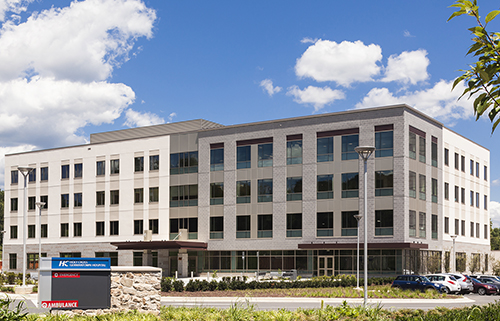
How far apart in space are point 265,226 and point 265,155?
7.37 metres

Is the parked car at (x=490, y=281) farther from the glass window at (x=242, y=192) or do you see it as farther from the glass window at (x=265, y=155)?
the glass window at (x=242, y=192)

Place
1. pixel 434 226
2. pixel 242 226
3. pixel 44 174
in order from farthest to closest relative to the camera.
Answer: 1. pixel 44 174
2. pixel 242 226
3. pixel 434 226

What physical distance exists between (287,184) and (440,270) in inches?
692

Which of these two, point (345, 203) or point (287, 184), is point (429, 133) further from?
point (287, 184)

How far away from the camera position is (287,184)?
187 feet

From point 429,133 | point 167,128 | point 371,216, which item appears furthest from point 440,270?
point 167,128

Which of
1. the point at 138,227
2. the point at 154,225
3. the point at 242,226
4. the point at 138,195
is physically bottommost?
the point at 138,227

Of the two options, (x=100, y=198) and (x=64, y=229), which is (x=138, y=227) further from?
(x=64, y=229)

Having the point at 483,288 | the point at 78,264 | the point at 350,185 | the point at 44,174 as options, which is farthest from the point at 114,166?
the point at 78,264

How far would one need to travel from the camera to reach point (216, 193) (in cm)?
6125

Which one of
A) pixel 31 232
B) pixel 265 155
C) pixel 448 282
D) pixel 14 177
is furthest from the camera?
pixel 14 177

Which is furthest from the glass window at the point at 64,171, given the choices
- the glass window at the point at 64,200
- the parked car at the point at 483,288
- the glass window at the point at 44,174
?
the parked car at the point at 483,288

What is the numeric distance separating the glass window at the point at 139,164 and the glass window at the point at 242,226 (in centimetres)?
1415

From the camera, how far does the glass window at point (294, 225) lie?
5606 cm
